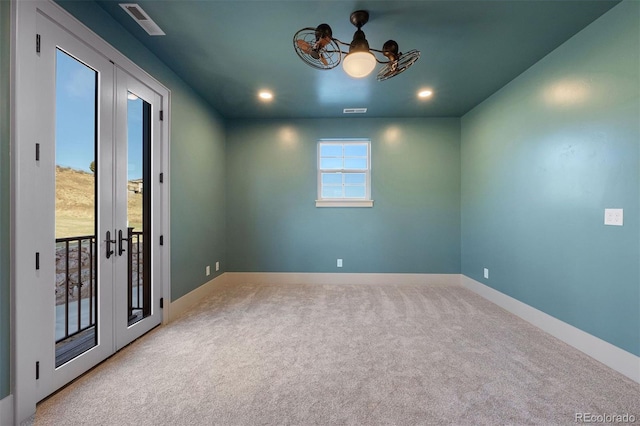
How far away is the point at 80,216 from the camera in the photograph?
1949 millimetres

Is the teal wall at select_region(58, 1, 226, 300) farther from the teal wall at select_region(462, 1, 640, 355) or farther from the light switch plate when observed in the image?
the light switch plate

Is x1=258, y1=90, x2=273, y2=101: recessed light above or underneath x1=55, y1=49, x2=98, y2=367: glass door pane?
above

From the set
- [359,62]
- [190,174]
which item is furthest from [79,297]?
[359,62]

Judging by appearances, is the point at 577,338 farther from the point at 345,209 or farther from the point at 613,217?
the point at 345,209

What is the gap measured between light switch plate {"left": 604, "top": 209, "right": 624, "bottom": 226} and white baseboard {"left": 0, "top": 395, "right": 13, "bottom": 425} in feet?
13.8

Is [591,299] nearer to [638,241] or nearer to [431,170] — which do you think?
[638,241]

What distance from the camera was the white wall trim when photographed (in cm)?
296

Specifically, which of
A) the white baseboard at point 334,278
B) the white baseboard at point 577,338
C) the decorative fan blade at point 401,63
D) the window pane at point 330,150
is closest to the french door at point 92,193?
A: the white baseboard at point 334,278

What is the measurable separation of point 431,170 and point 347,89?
2039mm

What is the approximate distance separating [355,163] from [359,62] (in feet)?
8.33

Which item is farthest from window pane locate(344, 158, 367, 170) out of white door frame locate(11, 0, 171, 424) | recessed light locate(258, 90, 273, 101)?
white door frame locate(11, 0, 171, 424)

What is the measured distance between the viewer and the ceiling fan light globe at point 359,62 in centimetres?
193

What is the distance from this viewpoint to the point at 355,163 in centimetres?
446

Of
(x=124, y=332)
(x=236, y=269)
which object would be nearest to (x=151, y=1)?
(x=124, y=332)
